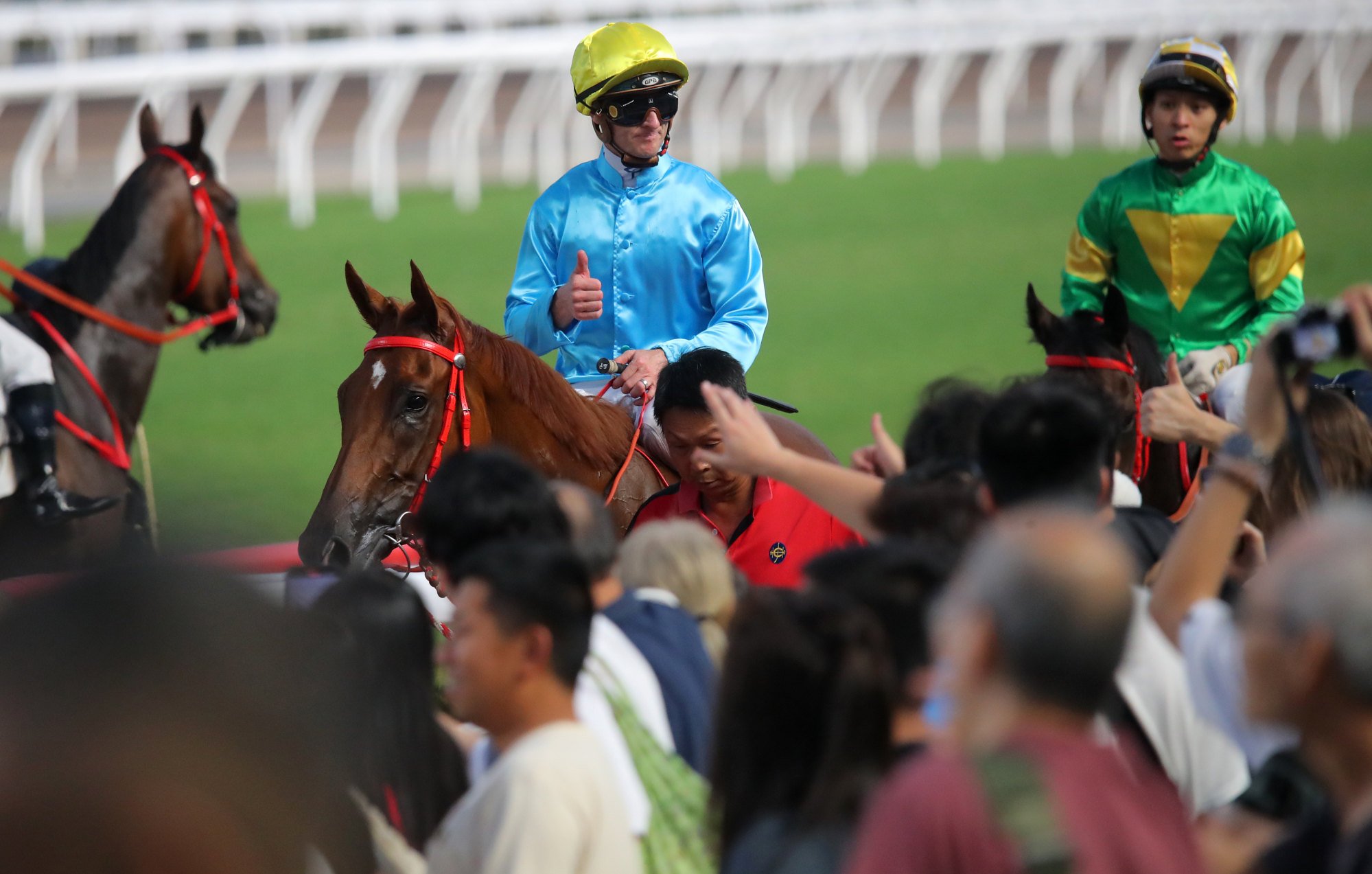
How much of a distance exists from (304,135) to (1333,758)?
646 inches

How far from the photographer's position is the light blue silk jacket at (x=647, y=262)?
4504mm

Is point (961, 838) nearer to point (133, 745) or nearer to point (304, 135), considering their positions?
point (133, 745)

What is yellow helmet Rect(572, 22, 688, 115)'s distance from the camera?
438 cm

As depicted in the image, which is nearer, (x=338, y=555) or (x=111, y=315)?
(x=338, y=555)

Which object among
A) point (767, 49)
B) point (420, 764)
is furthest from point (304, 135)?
point (420, 764)

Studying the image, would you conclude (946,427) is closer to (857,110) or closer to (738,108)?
(857,110)

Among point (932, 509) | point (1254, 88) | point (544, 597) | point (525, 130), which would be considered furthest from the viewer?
point (1254, 88)

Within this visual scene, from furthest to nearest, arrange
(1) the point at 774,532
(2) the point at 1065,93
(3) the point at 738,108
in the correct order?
1. (2) the point at 1065,93
2. (3) the point at 738,108
3. (1) the point at 774,532

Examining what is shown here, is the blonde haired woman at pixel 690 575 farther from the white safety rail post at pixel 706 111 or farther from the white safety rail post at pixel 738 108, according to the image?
the white safety rail post at pixel 738 108

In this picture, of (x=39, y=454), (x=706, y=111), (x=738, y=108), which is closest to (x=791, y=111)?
(x=738, y=108)

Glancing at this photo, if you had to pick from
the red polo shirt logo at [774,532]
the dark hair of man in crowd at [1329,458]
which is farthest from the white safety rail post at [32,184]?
the dark hair of man in crowd at [1329,458]

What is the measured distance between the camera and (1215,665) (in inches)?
85.9

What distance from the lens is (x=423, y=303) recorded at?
3803 millimetres

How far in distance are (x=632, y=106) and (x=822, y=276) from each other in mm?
11653
